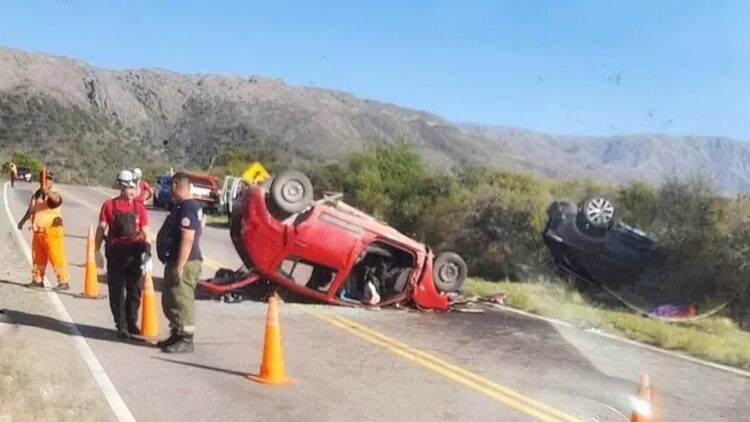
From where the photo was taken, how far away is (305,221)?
1344 cm

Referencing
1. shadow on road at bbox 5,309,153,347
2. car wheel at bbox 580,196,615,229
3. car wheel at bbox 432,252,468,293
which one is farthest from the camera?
car wheel at bbox 580,196,615,229

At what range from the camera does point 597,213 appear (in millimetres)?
18281

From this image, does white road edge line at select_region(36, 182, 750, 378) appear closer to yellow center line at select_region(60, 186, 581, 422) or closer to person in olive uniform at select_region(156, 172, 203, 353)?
yellow center line at select_region(60, 186, 581, 422)

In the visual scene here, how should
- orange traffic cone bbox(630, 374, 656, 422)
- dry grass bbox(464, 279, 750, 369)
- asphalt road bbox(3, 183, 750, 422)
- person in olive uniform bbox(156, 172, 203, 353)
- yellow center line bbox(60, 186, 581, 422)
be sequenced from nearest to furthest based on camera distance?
orange traffic cone bbox(630, 374, 656, 422), asphalt road bbox(3, 183, 750, 422), yellow center line bbox(60, 186, 581, 422), person in olive uniform bbox(156, 172, 203, 353), dry grass bbox(464, 279, 750, 369)

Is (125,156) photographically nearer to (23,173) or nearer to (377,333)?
(23,173)

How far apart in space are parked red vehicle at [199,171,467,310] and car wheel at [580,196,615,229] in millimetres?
4503

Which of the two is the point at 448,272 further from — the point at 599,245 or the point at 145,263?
the point at 145,263

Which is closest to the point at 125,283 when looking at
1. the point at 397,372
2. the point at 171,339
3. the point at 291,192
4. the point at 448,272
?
the point at 171,339

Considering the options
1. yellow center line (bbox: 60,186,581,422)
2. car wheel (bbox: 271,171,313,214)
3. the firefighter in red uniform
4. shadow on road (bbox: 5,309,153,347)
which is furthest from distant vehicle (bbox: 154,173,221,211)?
the firefighter in red uniform

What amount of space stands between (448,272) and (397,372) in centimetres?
521

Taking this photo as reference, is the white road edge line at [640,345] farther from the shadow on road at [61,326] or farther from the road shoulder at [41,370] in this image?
the road shoulder at [41,370]

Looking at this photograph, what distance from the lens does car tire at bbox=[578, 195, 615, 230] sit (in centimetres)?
1798

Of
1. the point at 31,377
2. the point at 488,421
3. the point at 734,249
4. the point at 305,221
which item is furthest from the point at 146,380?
the point at 734,249

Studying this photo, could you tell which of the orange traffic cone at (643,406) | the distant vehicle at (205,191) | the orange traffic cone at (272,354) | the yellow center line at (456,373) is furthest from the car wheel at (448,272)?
the distant vehicle at (205,191)
